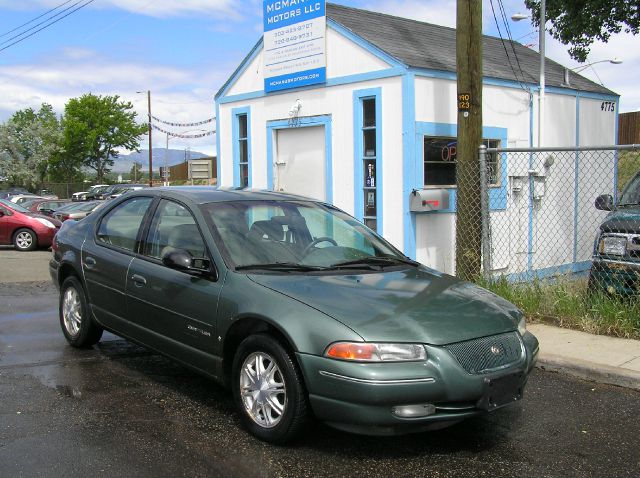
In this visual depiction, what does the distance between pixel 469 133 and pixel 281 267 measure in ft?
14.1

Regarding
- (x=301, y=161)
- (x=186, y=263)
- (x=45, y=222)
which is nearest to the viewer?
(x=186, y=263)

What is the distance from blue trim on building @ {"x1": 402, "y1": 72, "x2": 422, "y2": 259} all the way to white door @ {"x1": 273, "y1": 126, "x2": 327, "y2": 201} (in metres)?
1.67

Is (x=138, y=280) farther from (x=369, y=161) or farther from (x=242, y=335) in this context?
(x=369, y=161)

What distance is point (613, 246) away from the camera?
666 cm

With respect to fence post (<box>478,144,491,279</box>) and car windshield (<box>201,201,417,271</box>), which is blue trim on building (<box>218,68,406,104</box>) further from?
car windshield (<box>201,201,417,271</box>)

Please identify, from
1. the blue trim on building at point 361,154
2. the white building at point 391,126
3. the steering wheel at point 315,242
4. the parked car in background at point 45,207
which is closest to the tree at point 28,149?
the parked car in background at point 45,207

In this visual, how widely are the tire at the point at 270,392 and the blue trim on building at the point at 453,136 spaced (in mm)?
5716

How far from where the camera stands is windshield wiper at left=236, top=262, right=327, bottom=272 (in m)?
4.36

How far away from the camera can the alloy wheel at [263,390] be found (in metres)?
3.88

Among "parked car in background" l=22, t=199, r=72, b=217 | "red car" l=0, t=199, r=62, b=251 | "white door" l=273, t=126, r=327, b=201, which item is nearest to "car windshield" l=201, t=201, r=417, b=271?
"white door" l=273, t=126, r=327, b=201

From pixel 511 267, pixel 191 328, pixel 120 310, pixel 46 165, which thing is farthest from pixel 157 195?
pixel 46 165

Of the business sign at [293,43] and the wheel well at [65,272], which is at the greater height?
the business sign at [293,43]

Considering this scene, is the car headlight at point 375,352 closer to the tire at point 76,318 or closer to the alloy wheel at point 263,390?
the alloy wheel at point 263,390

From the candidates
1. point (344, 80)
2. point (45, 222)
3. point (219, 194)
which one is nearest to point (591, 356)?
point (219, 194)
